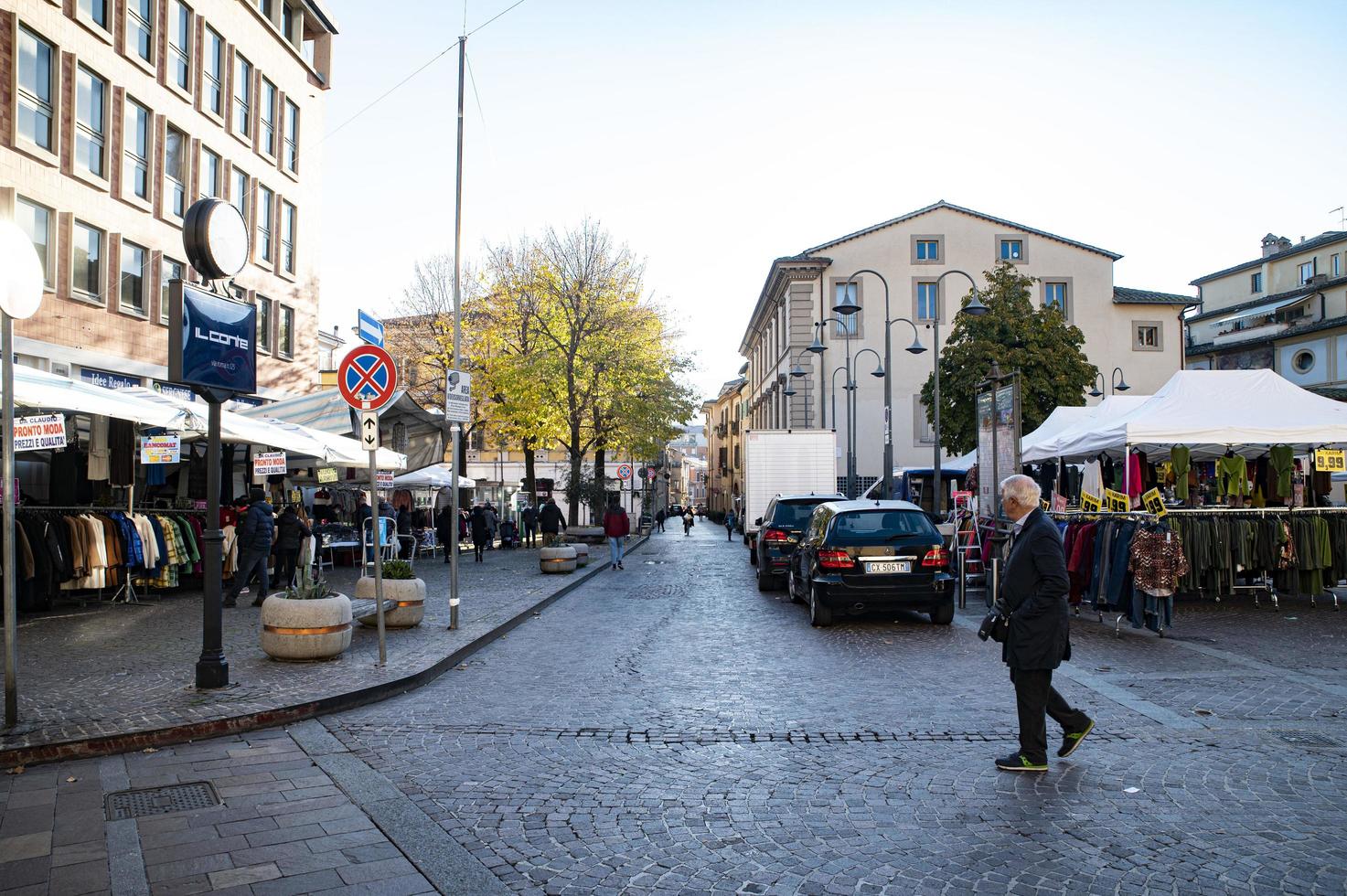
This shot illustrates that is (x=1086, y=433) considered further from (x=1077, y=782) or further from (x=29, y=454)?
(x=29, y=454)

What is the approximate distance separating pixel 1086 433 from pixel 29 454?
17010 millimetres

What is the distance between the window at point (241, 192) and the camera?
1121 inches

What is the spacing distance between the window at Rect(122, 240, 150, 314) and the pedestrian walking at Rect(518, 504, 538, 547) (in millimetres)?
14230

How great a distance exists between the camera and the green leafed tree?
120 ft

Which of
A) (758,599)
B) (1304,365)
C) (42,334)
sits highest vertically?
(1304,365)

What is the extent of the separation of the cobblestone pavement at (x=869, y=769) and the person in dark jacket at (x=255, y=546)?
546cm

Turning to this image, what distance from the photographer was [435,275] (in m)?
42.3

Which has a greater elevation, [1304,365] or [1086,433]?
[1304,365]

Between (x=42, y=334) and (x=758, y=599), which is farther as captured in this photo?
(x=42, y=334)

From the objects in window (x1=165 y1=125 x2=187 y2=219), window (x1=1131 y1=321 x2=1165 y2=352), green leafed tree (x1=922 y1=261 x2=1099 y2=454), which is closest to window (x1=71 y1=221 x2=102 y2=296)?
window (x1=165 y1=125 x2=187 y2=219)

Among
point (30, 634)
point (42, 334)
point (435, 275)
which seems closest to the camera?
point (30, 634)

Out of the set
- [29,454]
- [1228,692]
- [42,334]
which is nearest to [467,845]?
[1228,692]

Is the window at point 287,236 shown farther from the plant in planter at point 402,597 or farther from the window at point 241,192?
the plant in planter at point 402,597

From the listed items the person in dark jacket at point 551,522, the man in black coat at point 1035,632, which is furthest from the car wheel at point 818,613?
the person in dark jacket at point 551,522
